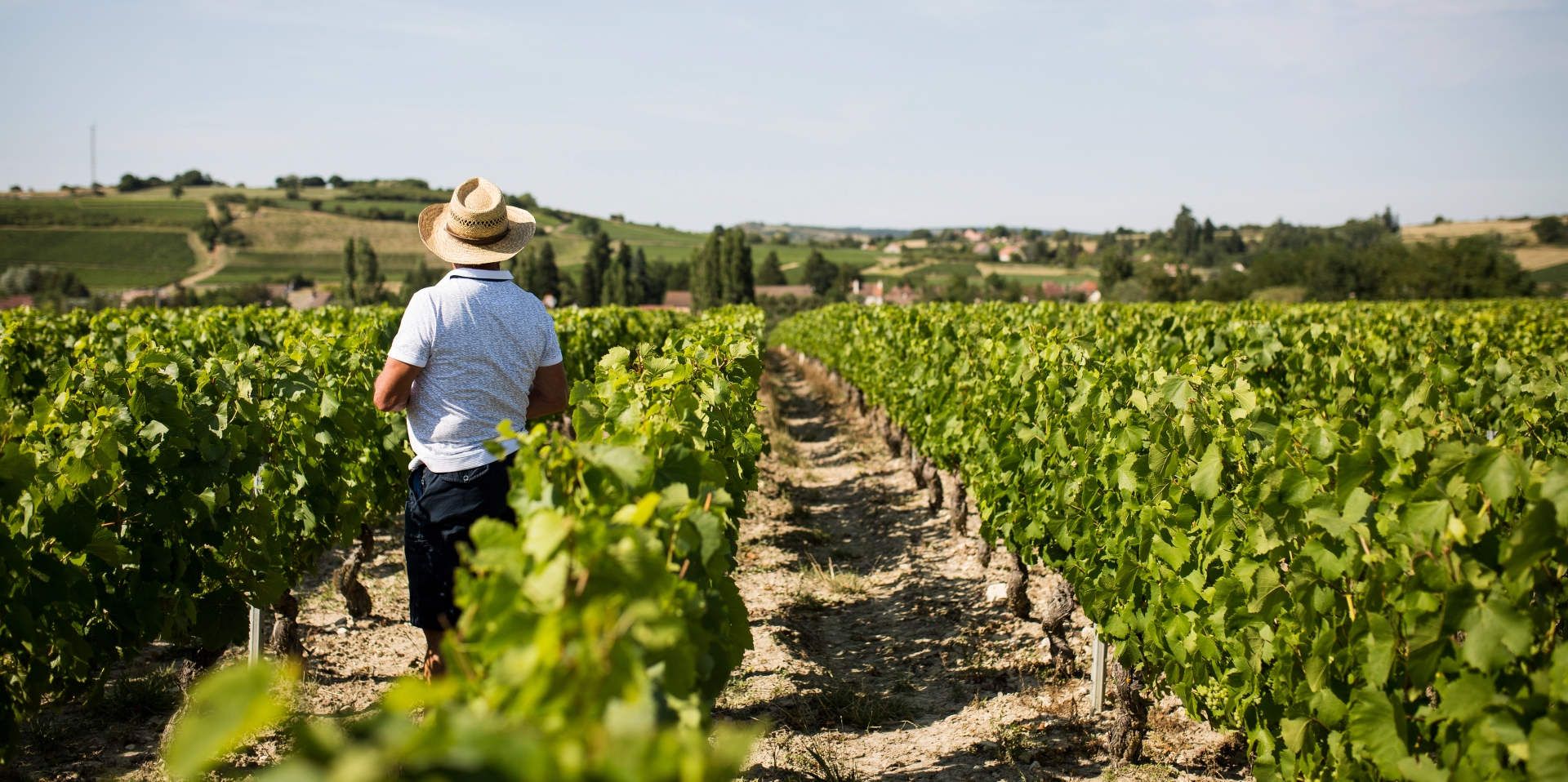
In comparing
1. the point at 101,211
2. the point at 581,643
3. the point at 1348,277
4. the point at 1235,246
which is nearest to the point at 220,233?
the point at 101,211

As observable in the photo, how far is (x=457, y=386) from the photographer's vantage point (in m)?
3.19

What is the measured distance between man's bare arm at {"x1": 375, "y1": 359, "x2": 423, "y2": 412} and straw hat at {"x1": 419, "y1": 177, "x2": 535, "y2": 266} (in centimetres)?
38

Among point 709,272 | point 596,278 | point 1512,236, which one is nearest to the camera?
point 709,272

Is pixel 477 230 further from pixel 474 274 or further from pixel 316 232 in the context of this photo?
pixel 316 232

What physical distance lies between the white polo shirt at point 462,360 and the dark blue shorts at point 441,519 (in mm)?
49

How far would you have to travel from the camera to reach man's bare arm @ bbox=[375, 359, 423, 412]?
310cm

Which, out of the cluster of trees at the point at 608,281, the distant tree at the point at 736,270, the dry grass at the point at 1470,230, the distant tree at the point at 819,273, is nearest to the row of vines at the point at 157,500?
the cluster of trees at the point at 608,281

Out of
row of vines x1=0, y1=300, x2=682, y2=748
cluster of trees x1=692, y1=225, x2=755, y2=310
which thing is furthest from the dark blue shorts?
cluster of trees x1=692, y1=225, x2=755, y2=310

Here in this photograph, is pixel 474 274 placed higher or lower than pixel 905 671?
higher

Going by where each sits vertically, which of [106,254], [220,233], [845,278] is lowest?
[845,278]

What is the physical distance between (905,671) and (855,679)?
0.26 m

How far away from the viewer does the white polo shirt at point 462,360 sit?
3.14 metres

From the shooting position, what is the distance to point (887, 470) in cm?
1130

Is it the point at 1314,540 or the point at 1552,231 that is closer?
the point at 1314,540
